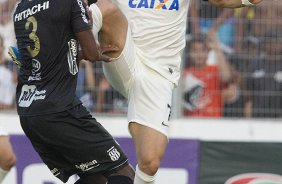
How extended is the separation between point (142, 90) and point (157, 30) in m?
0.50

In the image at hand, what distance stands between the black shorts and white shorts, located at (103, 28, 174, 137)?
552mm

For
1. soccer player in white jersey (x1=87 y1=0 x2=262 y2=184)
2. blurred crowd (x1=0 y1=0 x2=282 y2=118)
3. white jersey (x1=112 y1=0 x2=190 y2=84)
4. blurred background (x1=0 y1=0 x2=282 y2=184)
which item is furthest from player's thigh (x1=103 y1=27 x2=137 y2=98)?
blurred crowd (x1=0 y1=0 x2=282 y2=118)

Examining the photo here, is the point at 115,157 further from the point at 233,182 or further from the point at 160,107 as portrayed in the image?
the point at 233,182

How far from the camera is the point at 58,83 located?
596 cm

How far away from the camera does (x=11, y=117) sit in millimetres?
8766

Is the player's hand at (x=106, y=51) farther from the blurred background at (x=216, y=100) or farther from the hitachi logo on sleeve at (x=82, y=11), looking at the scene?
the blurred background at (x=216, y=100)

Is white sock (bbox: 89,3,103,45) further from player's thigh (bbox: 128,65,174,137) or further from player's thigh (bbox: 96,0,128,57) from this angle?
player's thigh (bbox: 128,65,174,137)

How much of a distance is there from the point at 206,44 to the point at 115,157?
3.02 metres

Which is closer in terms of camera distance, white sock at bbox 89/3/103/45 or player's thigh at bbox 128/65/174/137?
white sock at bbox 89/3/103/45

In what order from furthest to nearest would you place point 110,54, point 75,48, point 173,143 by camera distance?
point 173,143 < point 110,54 < point 75,48

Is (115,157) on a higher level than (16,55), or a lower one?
lower

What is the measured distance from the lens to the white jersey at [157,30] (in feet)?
22.4

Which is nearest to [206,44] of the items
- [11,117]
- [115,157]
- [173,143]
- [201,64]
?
[201,64]

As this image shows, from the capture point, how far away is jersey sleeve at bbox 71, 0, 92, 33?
232 inches
